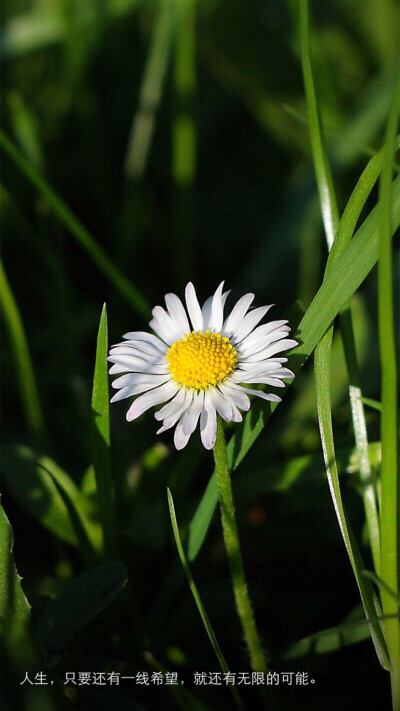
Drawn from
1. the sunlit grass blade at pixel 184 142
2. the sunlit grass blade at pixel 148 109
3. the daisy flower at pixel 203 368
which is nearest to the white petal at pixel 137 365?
the daisy flower at pixel 203 368

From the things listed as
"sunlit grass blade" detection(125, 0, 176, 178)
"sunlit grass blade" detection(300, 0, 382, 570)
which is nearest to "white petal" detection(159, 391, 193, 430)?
"sunlit grass blade" detection(300, 0, 382, 570)

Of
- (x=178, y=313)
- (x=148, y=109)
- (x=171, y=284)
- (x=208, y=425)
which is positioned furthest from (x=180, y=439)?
(x=148, y=109)

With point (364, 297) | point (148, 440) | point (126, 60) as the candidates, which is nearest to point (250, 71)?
point (126, 60)

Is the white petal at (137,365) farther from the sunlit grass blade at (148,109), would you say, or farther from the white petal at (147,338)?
the sunlit grass blade at (148,109)

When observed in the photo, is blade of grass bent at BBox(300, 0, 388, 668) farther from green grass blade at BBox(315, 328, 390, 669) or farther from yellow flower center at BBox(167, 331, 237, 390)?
yellow flower center at BBox(167, 331, 237, 390)

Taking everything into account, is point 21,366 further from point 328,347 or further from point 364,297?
point 364,297

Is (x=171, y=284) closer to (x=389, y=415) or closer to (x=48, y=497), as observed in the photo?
(x=48, y=497)
